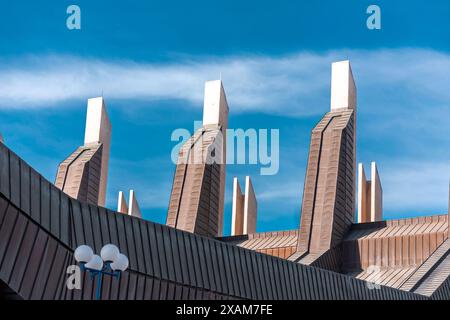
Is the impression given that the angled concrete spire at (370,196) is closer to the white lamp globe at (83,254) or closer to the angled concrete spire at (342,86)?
the angled concrete spire at (342,86)

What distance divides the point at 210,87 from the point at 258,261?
18.4 m

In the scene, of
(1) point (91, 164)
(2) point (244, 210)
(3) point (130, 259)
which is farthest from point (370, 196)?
(3) point (130, 259)

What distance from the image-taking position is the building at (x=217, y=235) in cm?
1309

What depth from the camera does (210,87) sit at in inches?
1395

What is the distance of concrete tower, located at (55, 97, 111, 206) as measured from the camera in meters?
34.2

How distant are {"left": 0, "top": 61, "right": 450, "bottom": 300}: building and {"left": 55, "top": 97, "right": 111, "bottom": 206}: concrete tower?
0.05 metres

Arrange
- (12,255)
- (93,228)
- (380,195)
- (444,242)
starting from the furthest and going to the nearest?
(380,195) → (444,242) → (93,228) → (12,255)

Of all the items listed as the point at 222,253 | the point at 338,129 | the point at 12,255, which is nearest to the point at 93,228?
the point at 12,255

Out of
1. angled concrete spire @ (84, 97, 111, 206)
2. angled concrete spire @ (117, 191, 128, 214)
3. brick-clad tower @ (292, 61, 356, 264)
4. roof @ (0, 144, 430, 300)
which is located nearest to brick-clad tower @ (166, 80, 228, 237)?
brick-clad tower @ (292, 61, 356, 264)

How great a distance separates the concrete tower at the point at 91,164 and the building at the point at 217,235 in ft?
0.18

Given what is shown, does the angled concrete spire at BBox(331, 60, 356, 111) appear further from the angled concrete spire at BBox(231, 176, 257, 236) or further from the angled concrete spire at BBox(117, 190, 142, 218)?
the angled concrete spire at BBox(117, 190, 142, 218)

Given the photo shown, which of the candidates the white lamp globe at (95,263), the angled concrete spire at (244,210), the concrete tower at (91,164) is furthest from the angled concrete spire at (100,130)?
the white lamp globe at (95,263)
